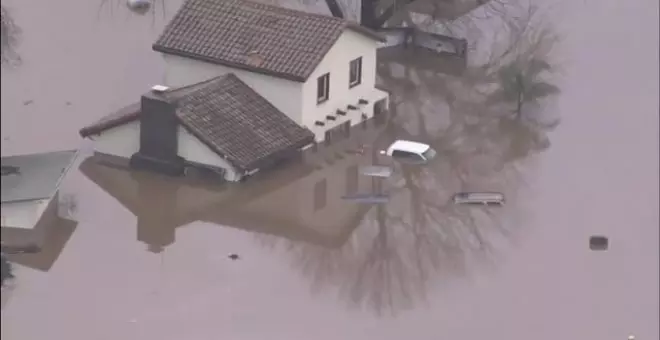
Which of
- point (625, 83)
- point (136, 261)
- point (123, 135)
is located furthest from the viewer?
point (625, 83)

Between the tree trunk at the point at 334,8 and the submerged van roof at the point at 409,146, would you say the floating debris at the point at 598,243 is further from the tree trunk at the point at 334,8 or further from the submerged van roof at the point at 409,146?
the tree trunk at the point at 334,8

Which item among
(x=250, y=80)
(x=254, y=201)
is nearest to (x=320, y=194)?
(x=254, y=201)

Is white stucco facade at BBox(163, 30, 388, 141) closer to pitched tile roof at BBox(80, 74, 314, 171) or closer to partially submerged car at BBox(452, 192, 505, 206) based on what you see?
pitched tile roof at BBox(80, 74, 314, 171)

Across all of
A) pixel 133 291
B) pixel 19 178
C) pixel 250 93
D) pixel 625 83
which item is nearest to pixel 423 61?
pixel 625 83

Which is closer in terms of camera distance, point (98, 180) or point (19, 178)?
point (19, 178)

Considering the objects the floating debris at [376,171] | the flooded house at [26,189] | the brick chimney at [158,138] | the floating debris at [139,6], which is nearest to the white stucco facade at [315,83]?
the floating debris at [376,171]

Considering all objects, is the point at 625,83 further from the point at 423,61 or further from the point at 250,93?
the point at 250,93

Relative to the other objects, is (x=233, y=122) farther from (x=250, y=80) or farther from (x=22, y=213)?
(x=22, y=213)
